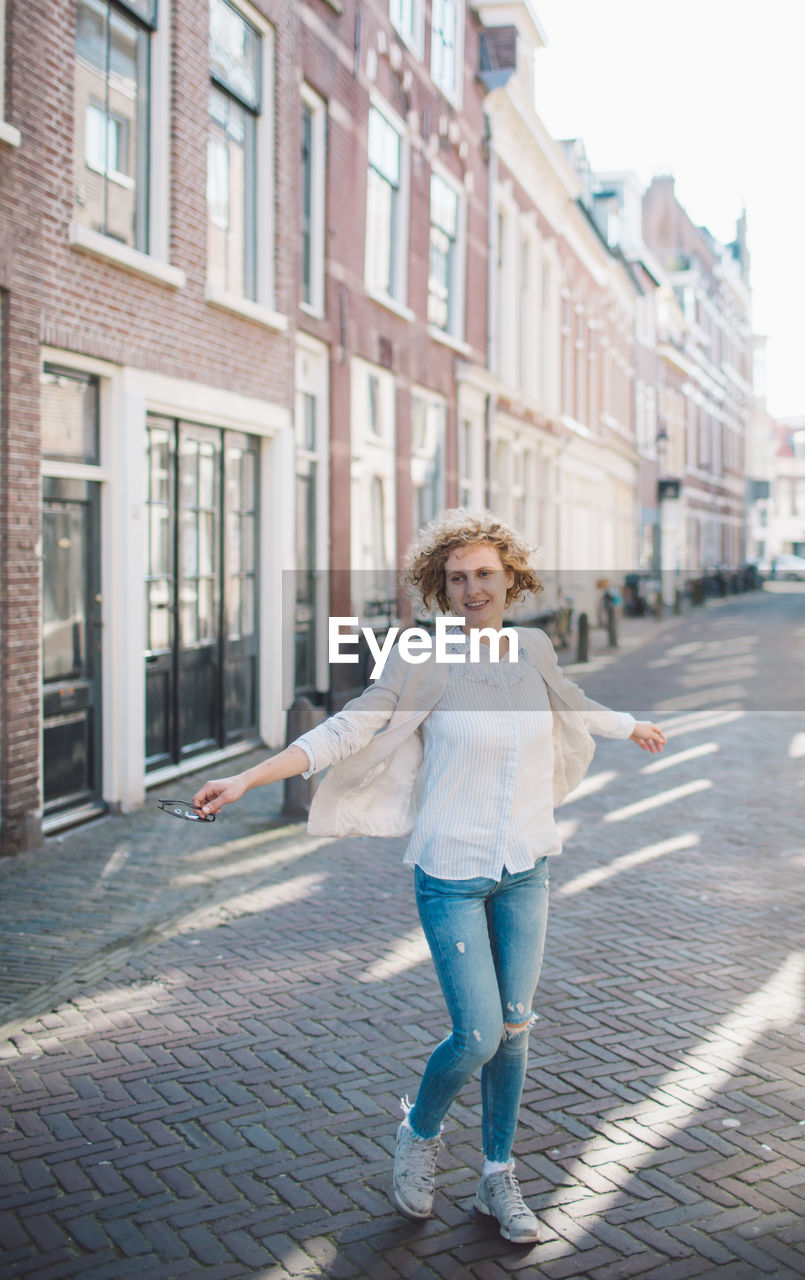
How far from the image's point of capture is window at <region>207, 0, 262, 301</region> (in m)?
10.0

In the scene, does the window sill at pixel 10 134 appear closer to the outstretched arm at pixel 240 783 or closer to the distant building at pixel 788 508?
the outstretched arm at pixel 240 783

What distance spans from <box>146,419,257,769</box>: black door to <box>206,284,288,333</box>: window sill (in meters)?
0.97

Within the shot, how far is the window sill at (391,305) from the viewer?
13.9m

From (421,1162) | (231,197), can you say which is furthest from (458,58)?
(421,1162)

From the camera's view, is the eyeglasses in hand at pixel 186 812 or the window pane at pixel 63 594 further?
the window pane at pixel 63 594

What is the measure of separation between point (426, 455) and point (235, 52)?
23.2ft

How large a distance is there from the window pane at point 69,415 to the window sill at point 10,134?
132 centimetres

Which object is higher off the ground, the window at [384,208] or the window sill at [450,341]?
the window at [384,208]

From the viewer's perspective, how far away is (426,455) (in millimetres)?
16750

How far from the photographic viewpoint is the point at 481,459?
64.8 feet

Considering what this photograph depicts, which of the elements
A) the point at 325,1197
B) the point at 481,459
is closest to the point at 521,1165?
the point at 325,1197

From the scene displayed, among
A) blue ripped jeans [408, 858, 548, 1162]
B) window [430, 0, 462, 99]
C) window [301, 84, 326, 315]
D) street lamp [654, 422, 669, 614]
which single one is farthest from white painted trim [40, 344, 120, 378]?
street lamp [654, 422, 669, 614]

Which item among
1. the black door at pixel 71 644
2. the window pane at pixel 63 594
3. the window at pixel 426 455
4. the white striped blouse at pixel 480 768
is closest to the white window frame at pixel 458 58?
the window at pixel 426 455

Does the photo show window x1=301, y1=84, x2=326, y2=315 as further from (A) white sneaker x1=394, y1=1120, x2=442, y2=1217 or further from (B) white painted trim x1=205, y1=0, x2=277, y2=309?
(A) white sneaker x1=394, y1=1120, x2=442, y2=1217
